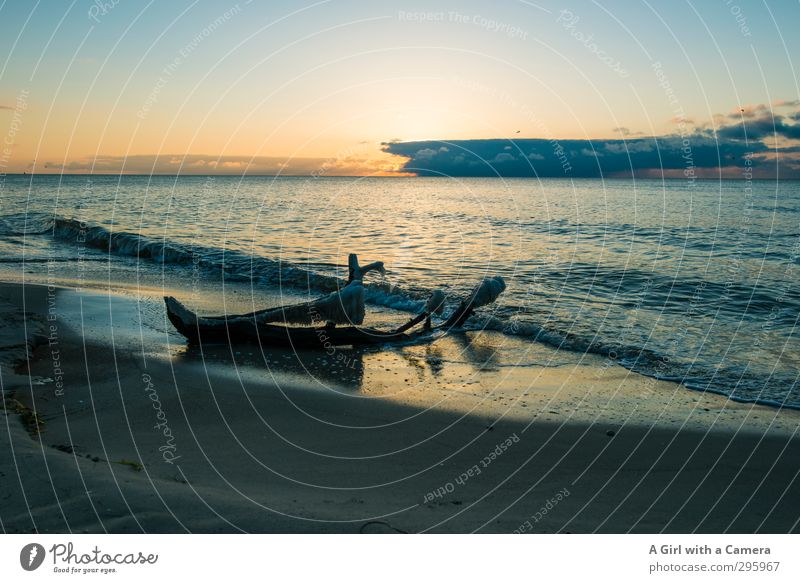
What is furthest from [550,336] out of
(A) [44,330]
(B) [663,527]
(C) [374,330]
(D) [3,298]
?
(D) [3,298]

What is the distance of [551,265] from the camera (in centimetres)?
2584

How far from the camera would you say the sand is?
19.7 feet

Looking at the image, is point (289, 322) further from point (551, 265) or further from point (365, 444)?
point (551, 265)

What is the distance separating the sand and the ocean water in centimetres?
251

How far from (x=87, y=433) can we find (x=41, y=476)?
2.19m

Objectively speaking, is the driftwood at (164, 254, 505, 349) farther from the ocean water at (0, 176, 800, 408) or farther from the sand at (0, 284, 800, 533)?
the ocean water at (0, 176, 800, 408)

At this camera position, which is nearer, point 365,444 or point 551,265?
point 365,444

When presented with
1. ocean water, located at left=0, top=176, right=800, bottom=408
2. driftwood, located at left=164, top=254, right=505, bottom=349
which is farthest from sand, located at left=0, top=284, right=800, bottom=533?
ocean water, located at left=0, top=176, right=800, bottom=408

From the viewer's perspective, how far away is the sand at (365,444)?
5992 millimetres

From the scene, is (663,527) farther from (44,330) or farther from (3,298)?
(3,298)

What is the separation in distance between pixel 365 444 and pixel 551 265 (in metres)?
19.0

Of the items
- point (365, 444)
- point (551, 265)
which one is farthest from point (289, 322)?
point (551, 265)

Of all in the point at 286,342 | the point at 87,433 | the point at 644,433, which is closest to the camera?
the point at 87,433

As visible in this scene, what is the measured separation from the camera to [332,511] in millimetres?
6121
